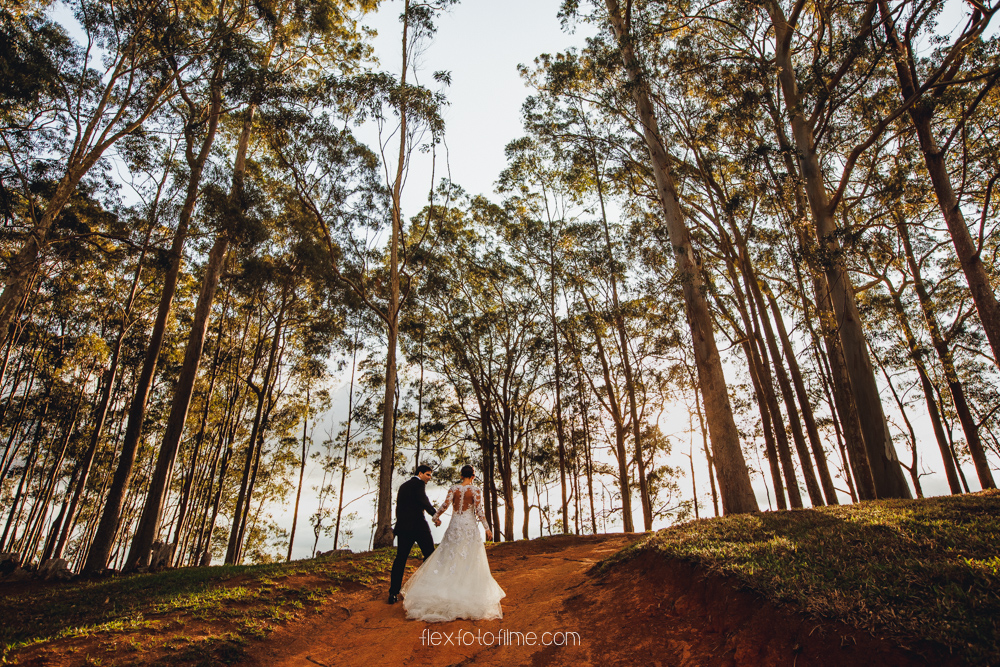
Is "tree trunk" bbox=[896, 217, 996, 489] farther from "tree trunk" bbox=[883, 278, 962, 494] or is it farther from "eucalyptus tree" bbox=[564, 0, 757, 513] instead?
"eucalyptus tree" bbox=[564, 0, 757, 513]

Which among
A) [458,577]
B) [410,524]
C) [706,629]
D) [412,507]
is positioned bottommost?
[706,629]

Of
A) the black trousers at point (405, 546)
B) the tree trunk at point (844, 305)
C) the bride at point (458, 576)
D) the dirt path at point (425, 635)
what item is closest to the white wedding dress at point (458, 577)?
the bride at point (458, 576)

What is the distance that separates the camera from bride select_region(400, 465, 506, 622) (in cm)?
521

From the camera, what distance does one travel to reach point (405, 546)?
19.0 ft

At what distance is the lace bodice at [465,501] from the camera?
5.89 m

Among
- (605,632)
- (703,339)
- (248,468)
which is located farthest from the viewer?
(248,468)

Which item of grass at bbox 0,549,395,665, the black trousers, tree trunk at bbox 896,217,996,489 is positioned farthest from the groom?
tree trunk at bbox 896,217,996,489

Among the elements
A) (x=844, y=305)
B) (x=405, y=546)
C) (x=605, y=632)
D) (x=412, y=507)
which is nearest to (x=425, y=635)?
(x=405, y=546)

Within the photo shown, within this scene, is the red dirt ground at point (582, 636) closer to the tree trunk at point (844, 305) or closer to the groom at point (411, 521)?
the groom at point (411, 521)

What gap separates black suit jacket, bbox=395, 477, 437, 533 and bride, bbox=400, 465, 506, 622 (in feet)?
0.97

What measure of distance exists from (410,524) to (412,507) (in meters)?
0.20

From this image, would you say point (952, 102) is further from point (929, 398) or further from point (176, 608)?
point (176, 608)

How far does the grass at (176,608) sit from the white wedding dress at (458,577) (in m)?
1.73

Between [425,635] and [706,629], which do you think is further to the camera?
[425,635]
